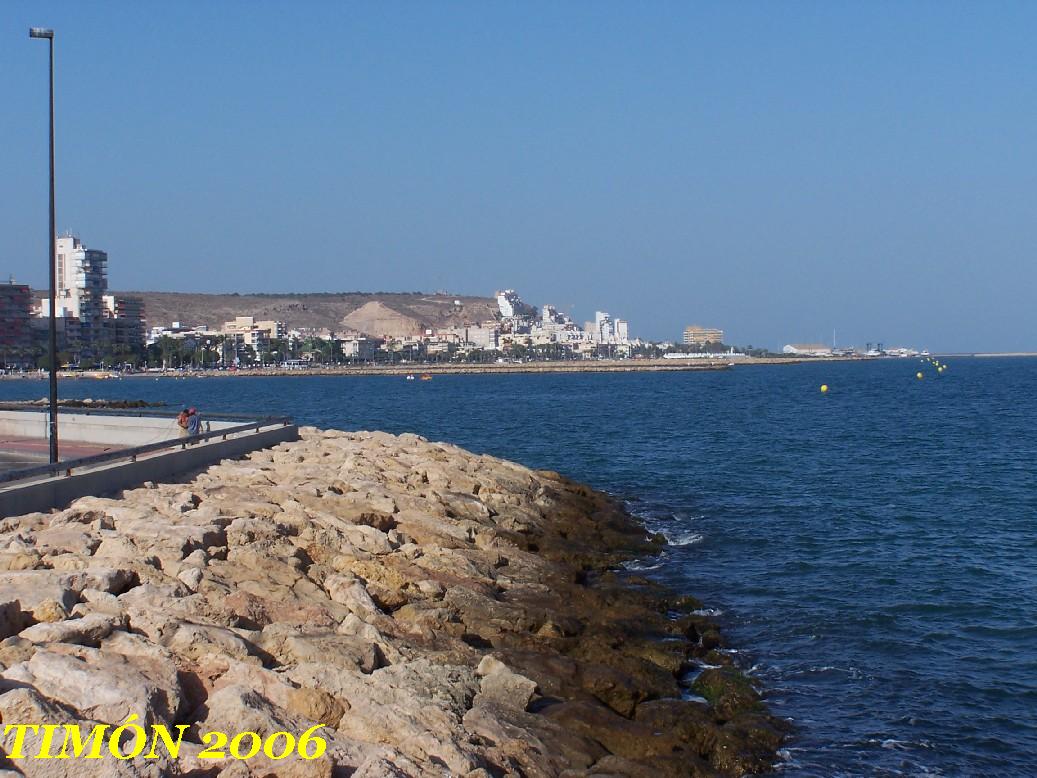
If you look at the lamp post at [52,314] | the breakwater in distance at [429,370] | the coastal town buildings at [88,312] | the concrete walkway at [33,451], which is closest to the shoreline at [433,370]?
the breakwater in distance at [429,370]

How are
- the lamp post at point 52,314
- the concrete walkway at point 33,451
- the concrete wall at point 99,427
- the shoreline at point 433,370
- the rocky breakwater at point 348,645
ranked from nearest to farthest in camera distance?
the rocky breakwater at point 348,645
the lamp post at point 52,314
the concrete walkway at point 33,451
the concrete wall at point 99,427
the shoreline at point 433,370

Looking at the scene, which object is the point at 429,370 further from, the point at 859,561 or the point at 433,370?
the point at 859,561

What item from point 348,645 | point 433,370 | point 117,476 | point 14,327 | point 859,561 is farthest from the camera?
point 433,370

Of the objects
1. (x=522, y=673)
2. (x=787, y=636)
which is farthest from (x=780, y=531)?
(x=522, y=673)

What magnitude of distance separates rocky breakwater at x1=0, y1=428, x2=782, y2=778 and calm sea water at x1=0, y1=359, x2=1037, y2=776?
3.37 feet

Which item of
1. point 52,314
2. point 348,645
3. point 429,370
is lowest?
point 429,370

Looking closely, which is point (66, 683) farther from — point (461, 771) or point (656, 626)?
point (656, 626)

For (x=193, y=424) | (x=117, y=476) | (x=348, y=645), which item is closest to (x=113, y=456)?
(x=117, y=476)

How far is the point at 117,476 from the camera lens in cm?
1428

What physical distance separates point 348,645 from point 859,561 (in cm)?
1128

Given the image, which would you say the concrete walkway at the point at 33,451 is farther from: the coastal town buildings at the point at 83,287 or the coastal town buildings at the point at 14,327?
the coastal town buildings at the point at 83,287

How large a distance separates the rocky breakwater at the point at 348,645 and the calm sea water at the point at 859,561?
3.37 ft

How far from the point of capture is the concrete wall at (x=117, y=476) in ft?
39.8

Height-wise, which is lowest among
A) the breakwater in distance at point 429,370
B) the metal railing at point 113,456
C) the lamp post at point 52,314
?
the breakwater in distance at point 429,370
